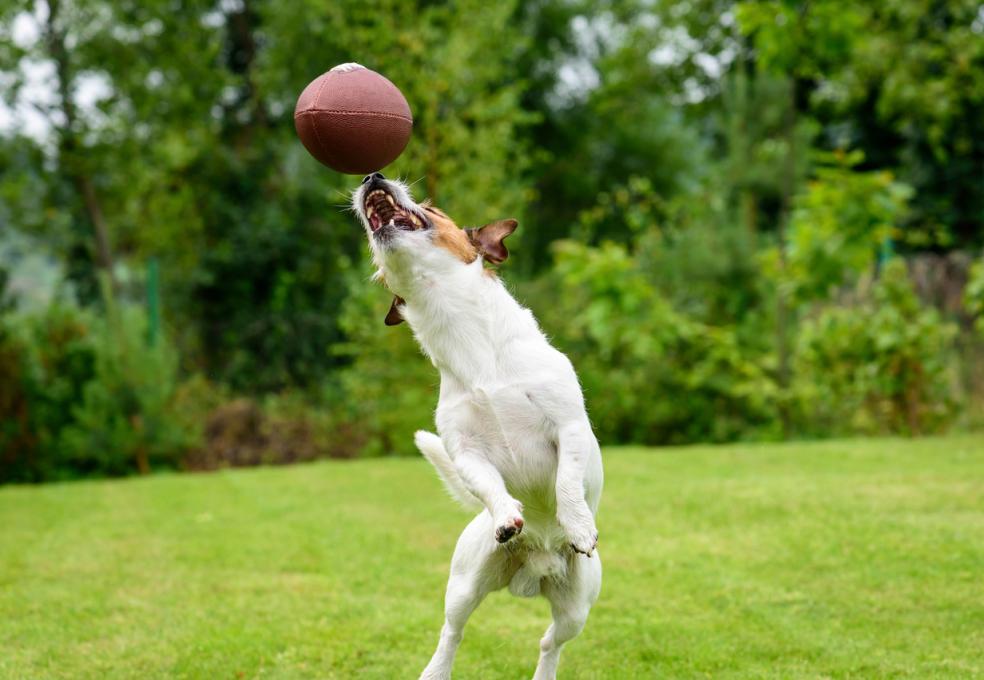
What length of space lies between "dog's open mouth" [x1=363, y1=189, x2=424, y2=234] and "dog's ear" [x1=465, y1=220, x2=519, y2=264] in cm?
34

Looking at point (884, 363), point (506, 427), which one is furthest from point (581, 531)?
point (884, 363)

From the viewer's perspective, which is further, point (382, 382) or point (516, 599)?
point (382, 382)

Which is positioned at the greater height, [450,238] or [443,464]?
[450,238]

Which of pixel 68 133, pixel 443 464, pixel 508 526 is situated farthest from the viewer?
pixel 68 133

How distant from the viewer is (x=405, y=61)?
14.8 m

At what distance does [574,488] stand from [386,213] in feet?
3.96

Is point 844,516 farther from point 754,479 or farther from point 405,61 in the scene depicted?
point 405,61

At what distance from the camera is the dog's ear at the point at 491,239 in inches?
169

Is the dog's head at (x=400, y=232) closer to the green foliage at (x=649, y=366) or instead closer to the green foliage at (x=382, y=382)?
the green foliage at (x=382, y=382)

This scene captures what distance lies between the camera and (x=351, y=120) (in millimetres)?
4613

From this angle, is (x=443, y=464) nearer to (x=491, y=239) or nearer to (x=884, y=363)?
(x=491, y=239)

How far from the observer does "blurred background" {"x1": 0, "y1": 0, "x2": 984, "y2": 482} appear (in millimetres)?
12352

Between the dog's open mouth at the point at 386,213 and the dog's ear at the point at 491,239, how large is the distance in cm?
34

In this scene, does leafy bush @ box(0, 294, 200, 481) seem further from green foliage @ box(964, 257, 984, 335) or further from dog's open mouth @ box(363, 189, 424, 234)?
dog's open mouth @ box(363, 189, 424, 234)
